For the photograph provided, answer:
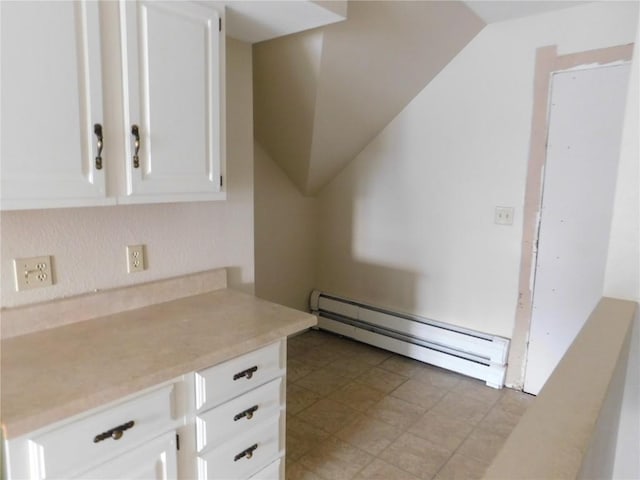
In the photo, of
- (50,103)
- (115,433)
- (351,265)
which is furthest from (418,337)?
(50,103)

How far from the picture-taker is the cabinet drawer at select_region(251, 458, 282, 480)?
1.67 m

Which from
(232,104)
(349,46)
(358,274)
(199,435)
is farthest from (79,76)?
(358,274)

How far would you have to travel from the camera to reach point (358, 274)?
12.1ft

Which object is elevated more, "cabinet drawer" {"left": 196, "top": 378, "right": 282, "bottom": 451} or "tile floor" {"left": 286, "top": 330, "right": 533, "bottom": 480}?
"cabinet drawer" {"left": 196, "top": 378, "right": 282, "bottom": 451}

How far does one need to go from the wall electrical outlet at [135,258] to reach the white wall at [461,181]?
2055 millimetres

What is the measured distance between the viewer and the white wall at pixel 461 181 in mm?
2639

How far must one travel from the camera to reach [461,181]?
298 cm

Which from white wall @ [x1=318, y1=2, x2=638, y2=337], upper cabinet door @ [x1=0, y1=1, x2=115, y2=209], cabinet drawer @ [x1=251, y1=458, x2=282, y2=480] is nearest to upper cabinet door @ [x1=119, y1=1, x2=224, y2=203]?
upper cabinet door @ [x1=0, y1=1, x2=115, y2=209]

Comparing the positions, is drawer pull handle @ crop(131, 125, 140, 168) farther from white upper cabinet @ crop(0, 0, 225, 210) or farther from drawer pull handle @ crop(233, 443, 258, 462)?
drawer pull handle @ crop(233, 443, 258, 462)

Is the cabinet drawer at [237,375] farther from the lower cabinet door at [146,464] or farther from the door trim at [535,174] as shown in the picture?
the door trim at [535,174]

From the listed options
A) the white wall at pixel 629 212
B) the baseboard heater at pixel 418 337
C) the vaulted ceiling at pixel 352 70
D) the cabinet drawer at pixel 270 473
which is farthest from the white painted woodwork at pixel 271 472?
the vaulted ceiling at pixel 352 70

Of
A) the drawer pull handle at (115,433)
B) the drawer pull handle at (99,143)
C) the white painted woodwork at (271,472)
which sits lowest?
the white painted woodwork at (271,472)

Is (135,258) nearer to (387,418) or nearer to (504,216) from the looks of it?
(387,418)

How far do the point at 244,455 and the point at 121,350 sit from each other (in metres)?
0.60
